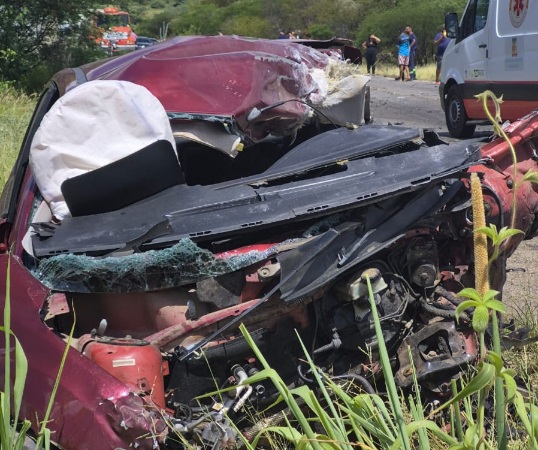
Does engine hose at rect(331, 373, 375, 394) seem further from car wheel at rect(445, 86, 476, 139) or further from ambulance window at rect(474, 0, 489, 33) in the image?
car wheel at rect(445, 86, 476, 139)

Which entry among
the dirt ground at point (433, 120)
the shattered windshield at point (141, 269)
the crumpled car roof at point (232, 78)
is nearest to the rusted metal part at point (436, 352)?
the shattered windshield at point (141, 269)

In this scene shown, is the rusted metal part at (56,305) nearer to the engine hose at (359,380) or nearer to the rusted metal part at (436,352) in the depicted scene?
the engine hose at (359,380)

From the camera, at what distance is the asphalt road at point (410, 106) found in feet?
45.3

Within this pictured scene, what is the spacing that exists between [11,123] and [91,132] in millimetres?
8313

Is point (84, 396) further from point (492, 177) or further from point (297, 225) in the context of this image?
point (492, 177)

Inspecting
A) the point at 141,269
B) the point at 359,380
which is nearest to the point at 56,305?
the point at 141,269

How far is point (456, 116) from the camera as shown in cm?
1231

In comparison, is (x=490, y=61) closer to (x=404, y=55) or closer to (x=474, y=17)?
(x=474, y=17)

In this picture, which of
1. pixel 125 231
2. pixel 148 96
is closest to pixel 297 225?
pixel 125 231

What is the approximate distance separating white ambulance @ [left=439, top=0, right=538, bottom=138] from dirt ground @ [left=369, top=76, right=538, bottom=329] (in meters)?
0.58

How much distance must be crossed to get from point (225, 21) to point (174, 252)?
57306 millimetres

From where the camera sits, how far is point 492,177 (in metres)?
3.45

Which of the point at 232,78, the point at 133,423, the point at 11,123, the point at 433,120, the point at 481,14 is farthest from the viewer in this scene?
the point at 433,120

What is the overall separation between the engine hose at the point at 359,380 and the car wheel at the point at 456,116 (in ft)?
31.2
